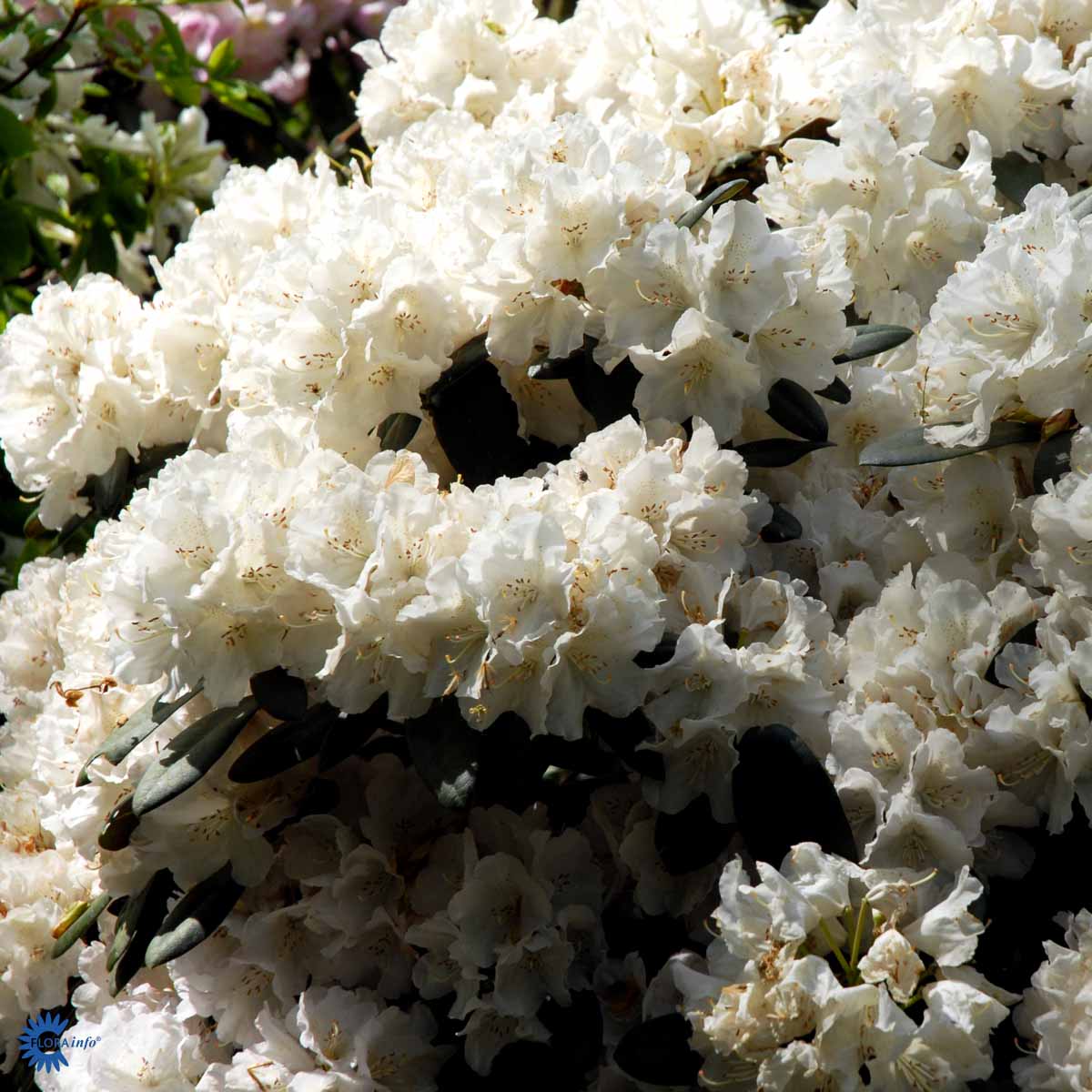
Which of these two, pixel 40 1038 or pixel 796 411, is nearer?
pixel 796 411

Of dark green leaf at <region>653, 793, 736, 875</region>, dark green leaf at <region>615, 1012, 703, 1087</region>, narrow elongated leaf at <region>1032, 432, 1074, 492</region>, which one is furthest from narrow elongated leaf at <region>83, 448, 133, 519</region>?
narrow elongated leaf at <region>1032, 432, 1074, 492</region>

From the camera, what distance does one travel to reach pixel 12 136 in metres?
2.36

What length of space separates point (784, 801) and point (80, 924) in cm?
84

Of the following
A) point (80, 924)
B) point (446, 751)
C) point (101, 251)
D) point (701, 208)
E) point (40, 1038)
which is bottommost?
point (40, 1038)

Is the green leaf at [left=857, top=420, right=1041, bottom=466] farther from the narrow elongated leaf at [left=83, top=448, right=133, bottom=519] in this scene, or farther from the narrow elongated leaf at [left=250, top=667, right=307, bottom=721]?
the narrow elongated leaf at [left=83, top=448, right=133, bottom=519]

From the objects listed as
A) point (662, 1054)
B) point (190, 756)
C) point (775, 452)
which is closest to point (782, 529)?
point (775, 452)

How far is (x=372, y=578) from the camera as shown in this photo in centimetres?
131

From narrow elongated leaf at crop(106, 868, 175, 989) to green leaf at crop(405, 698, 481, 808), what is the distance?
41 cm

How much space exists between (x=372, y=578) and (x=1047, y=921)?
747 millimetres

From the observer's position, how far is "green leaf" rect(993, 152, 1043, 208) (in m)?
1.83

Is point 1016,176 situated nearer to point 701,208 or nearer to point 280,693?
point 701,208

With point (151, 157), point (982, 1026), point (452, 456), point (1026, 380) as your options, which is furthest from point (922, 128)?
point (151, 157)

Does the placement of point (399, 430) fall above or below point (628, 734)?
above

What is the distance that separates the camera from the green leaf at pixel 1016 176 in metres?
1.83
